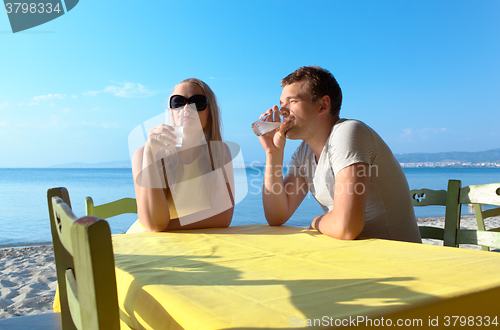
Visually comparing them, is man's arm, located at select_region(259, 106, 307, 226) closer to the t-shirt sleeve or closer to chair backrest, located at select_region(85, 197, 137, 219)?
the t-shirt sleeve

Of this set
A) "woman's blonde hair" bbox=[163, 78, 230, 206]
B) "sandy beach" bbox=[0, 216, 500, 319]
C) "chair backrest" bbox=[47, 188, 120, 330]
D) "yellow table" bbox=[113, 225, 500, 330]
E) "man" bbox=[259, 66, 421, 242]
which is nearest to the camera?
"chair backrest" bbox=[47, 188, 120, 330]

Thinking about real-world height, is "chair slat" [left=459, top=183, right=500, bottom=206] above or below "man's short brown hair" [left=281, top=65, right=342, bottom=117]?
below

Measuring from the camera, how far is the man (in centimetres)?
173

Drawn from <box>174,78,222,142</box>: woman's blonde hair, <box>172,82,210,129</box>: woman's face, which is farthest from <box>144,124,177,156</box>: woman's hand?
<box>174,78,222,142</box>: woman's blonde hair

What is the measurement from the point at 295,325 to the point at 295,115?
189 cm

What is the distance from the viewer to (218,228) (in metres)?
2.12

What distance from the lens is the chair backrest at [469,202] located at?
1.92 metres

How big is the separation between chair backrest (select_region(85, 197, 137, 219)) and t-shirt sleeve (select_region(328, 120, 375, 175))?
1841mm

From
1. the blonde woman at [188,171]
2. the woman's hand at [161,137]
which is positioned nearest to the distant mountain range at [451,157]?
the blonde woman at [188,171]

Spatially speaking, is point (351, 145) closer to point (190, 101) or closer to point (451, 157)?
point (190, 101)

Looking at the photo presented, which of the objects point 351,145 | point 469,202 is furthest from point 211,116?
point 469,202

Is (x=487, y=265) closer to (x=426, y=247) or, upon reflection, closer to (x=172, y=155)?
(x=426, y=247)

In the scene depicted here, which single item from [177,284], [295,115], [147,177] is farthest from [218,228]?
[177,284]

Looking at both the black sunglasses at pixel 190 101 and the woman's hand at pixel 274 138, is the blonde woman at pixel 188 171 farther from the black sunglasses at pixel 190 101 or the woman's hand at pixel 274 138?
the woman's hand at pixel 274 138
